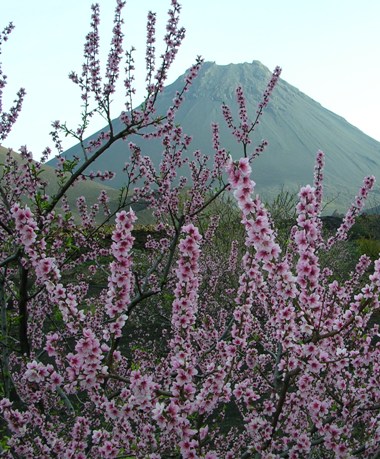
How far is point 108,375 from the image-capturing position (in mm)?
2723

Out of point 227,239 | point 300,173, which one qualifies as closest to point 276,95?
point 300,173

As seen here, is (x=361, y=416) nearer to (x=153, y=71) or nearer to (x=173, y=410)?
(x=173, y=410)

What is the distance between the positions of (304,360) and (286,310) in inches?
14.2

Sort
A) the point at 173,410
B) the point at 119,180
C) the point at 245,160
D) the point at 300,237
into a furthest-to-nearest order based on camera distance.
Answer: the point at 119,180, the point at 300,237, the point at 173,410, the point at 245,160

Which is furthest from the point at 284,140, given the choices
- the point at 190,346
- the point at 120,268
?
the point at 120,268

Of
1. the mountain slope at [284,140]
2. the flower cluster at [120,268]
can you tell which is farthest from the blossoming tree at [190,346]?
the mountain slope at [284,140]

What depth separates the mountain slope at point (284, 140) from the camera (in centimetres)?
14600

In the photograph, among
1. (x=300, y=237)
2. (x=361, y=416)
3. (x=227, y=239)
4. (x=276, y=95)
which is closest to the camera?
(x=300, y=237)

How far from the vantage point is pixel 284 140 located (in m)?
166

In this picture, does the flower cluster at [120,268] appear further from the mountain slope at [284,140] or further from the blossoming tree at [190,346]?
the mountain slope at [284,140]

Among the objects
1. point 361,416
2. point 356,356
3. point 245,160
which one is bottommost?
point 361,416

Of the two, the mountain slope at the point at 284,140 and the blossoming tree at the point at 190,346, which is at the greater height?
the mountain slope at the point at 284,140

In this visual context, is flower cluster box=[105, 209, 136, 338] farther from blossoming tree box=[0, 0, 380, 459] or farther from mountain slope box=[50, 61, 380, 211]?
mountain slope box=[50, 61, 380, 211]

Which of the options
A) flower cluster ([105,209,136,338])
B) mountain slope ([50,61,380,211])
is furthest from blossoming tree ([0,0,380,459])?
mountain slope ([50,61,380,211])
